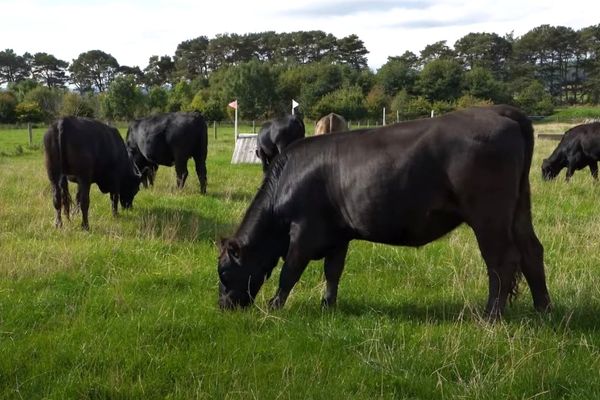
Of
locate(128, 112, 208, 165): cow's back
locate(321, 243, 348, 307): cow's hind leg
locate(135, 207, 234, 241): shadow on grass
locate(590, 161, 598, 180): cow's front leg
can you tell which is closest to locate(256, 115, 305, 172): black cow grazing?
locate(128, 112, 208, 165): cow's back

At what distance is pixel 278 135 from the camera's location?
14852 mm

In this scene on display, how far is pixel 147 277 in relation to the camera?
6156 millimetres

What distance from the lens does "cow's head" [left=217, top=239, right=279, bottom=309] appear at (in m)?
5.40

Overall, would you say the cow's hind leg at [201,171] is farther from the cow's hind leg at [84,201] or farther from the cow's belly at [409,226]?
the cow's belly at [409,226]

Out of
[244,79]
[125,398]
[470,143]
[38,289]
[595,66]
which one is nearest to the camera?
[125,398]

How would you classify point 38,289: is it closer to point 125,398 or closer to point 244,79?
point 125,398

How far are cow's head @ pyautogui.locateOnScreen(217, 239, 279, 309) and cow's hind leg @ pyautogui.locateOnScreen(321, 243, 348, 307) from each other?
0.56 metres

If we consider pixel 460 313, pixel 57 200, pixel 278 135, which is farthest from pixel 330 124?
pixel 460 313

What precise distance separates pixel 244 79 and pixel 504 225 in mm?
62246

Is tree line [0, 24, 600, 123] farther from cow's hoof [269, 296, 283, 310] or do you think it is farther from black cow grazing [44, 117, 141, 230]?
cow's hoof [269, 296, 283, 310]

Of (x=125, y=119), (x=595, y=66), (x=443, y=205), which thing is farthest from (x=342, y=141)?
(x=595, y=66)

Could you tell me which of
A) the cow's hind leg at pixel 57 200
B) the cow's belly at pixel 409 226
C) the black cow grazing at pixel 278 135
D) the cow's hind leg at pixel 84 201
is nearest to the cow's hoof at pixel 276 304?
the cow's belly at pixel 409 226

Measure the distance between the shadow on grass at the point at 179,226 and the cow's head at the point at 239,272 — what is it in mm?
2189

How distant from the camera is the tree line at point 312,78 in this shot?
57.7 metres
